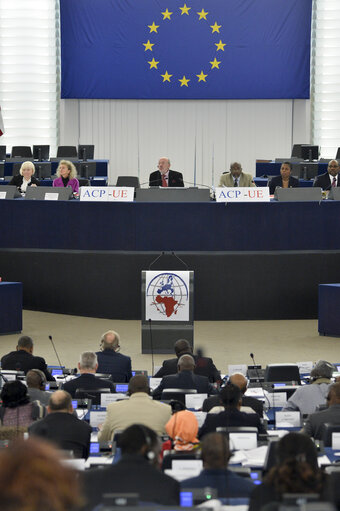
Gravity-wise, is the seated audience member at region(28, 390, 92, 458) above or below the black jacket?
below

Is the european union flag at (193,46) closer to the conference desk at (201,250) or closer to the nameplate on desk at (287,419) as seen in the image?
the conference desk at (201,250)


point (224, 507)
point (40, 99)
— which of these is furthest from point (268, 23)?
point (224, 507)

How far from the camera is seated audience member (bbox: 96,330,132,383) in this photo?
31.5 feet

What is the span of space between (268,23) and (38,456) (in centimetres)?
2102

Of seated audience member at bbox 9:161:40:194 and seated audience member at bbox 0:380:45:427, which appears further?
seated audience member at bbox 9:161:40:194

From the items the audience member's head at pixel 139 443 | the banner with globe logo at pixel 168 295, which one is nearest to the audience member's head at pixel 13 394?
the audience member's head at pixel 139 443

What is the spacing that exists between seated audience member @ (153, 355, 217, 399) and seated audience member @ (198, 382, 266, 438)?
1.60 meters

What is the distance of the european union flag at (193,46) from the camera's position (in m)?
22.2

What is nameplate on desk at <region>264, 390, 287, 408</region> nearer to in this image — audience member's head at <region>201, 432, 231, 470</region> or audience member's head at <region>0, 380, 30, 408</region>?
audience member's head at <region>0, 380, 30, 408</region>

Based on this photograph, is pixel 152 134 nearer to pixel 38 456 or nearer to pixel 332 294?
pixel 332 294

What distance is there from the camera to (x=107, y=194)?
14.2m

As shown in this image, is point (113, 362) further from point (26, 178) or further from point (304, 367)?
point (26, 178)

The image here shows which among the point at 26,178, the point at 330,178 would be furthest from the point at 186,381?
the point at 330,178

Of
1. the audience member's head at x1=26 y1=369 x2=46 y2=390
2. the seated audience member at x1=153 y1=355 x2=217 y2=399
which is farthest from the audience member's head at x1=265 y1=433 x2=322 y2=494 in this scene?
the seated audience member at x1=153 y1=355 x2=217 y2=399
